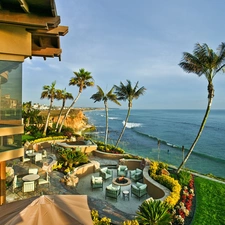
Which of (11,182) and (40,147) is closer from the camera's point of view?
(11,182)

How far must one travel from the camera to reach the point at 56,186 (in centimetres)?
1042

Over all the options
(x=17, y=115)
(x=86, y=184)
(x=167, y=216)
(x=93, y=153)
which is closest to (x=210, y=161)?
(x=93, y=153)

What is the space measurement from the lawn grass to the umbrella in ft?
18.1

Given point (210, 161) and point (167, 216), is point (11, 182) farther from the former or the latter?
point (210, 161)

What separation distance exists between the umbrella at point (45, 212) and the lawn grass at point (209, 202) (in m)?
5.51

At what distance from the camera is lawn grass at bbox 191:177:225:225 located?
311 inches

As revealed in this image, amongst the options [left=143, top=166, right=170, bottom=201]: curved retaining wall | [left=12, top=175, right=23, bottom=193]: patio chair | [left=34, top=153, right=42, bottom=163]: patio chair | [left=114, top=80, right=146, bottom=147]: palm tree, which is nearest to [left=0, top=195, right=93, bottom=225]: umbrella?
[left=12, top=175, right=23, bottom=193]: patio chair

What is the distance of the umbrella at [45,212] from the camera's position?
165 inches

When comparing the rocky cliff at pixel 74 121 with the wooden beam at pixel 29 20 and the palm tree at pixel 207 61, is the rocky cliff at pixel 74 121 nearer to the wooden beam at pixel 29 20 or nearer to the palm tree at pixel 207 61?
the palm tree at pixel 207 61

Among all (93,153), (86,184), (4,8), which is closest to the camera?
(4,8)

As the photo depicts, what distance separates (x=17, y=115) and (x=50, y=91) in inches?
982

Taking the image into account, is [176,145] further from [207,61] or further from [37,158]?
[37,158]

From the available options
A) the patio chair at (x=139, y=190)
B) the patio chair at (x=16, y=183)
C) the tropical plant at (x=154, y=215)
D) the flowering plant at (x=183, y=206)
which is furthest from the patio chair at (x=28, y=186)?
the flowering plant at (x=183, y=206)

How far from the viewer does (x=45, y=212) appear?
4402 mm
